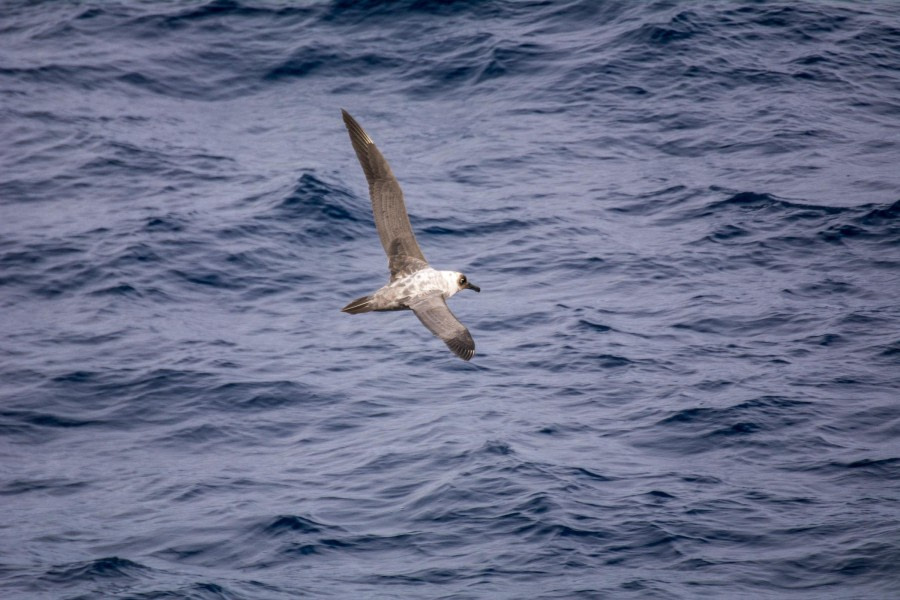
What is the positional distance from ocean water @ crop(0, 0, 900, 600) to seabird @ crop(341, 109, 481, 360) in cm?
341

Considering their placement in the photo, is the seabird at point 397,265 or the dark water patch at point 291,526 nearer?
the seabird at point 397,265

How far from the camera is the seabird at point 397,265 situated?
12.6m

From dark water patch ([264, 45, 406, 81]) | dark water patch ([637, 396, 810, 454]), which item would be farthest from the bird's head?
dark water patch ([264, 45, 406, 81])

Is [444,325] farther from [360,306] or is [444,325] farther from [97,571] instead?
[97,571]

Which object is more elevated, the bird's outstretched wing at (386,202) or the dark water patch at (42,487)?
the bird's outstretched wing at (386,202)

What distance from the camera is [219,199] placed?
22.5 metres

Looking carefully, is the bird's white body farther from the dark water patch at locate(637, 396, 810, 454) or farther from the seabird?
the dark water patch at locate(637, 396, 810, 454)

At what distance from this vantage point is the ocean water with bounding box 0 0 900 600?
14.8 meters

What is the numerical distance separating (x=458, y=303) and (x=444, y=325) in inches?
285

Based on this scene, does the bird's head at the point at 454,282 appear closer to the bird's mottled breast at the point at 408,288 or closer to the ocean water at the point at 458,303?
the bird's mottled breast at the point at 408,288

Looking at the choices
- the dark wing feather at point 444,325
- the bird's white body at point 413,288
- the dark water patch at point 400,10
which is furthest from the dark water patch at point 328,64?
the dark wing feather at point 444,325

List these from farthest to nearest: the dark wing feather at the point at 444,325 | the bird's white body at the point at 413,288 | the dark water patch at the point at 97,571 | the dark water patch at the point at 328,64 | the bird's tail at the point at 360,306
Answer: the dark water patch at the point at 328,64 < the dark water patch at the point at 97,571 < the bird's white body at the point at 413,288 < the bird's tail at the point at 360,306 < the dark wing feather at the point at 444,325

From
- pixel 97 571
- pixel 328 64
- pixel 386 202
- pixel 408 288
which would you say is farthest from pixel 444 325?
pixel 328 64

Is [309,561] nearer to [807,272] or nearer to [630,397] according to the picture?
[630,397]
